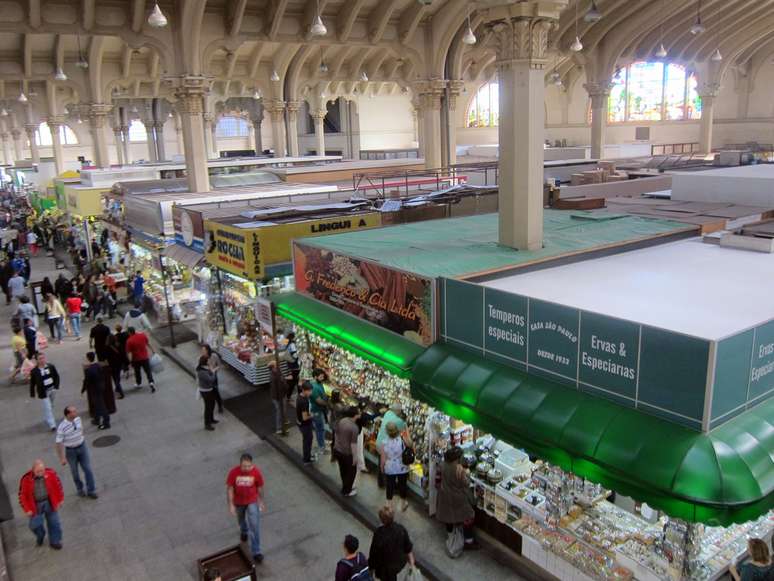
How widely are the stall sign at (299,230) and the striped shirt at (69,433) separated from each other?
486 cm

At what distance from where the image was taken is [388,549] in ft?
21.6

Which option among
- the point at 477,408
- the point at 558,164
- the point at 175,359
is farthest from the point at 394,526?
the point at 558,164

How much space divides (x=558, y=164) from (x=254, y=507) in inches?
870

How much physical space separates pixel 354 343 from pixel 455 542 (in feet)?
10.3

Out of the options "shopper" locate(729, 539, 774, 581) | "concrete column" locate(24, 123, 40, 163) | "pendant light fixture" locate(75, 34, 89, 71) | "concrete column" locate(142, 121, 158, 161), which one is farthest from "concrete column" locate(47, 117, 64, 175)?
"shopper" locate(729, 539, 774, 581)

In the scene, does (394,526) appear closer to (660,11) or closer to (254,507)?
(254,507)

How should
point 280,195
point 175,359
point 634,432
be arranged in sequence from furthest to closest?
point 280,195
point 175,359
point 634,432

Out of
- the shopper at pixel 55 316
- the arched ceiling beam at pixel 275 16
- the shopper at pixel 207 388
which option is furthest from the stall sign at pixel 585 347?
the arched ceiling beam at pixel 275 16

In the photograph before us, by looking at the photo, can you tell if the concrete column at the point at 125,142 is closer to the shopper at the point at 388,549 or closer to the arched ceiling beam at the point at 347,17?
the arched ceiling beam at the point at 347,17

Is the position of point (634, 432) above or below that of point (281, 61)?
below

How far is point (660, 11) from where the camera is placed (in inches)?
1008

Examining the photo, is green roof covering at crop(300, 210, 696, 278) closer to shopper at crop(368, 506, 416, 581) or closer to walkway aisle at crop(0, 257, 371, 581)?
shopper at crop(368, 506, 416, 581)

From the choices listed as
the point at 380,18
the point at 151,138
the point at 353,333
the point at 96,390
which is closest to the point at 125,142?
the point at 151,138

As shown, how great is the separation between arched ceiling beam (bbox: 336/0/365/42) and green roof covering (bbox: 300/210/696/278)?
37.7 feet
